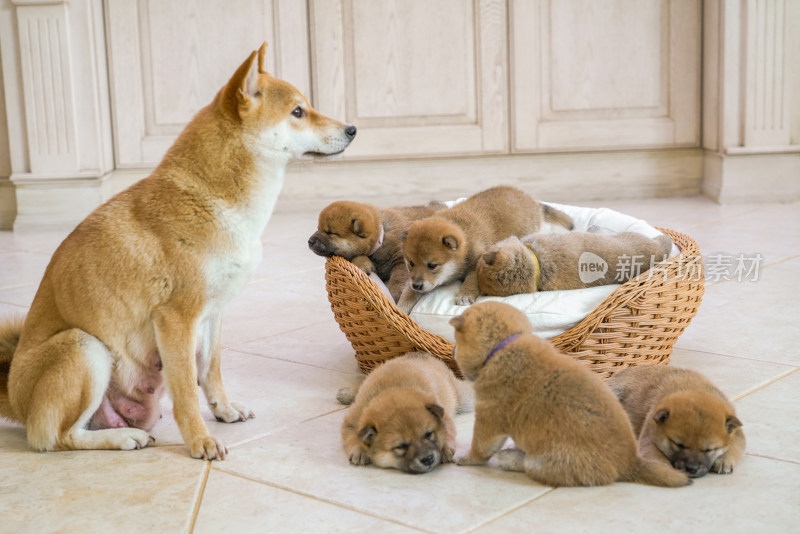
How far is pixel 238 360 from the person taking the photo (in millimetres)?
2699

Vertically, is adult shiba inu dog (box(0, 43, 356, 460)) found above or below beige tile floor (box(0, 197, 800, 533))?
above

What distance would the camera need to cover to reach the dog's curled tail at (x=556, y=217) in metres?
2.98

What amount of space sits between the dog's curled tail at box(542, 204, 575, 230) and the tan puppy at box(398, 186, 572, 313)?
3.4 inches

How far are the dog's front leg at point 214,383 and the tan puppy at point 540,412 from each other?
63 cm

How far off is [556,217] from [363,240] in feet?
2.48

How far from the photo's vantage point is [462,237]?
2523 millimetres

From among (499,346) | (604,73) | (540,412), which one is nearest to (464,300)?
(499,346)

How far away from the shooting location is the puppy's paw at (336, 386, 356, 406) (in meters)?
2.27

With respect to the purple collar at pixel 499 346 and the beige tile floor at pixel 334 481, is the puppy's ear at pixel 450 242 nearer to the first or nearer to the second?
the beige tile floor at pixel 334 481

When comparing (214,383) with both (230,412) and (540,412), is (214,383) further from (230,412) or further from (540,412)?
(540,412)

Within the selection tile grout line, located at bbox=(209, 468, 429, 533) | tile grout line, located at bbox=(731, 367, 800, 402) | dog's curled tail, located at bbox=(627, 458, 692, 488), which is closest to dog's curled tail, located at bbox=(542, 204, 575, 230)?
tile grout line, located at bbox=(731, 367, 800, 402)

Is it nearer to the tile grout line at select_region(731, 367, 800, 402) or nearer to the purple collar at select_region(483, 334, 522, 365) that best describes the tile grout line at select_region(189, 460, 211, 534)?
the purple collar at select_region(483, 334, 522, 365)

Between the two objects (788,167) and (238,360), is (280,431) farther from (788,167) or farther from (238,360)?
(788,167)

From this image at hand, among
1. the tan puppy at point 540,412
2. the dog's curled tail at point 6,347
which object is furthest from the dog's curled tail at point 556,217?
the dog's curled tail at point 6,347
